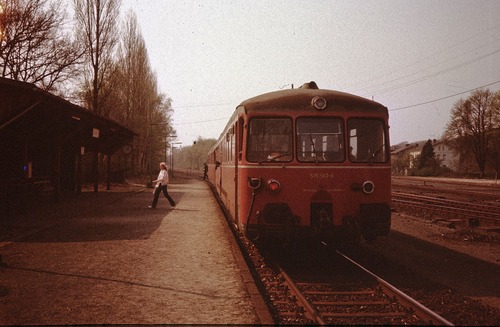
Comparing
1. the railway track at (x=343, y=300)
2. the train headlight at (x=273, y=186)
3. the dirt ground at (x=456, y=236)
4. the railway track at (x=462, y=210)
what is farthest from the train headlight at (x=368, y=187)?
the railway track at (x=462, y=210)

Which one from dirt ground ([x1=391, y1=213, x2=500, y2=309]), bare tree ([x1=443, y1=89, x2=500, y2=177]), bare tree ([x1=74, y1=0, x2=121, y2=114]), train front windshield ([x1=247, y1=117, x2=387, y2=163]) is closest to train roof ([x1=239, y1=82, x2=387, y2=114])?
train front windshield ([x1=247, y1=117, x2=387, y2=163])

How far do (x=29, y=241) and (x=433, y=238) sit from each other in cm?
883

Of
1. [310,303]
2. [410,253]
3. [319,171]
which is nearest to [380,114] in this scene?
[319,171]

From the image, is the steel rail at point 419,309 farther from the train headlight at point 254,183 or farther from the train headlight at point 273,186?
the train headlight at point 254,183

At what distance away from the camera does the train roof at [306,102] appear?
7465mm

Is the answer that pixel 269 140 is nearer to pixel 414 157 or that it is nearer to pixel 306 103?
pixel 306 103

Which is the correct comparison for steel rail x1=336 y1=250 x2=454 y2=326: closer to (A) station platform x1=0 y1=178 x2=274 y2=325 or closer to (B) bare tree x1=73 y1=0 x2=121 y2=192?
(A) station platform x1=0 y1=178 x2=274 y2=325

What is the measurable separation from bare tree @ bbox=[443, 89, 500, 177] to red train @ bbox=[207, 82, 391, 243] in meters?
56.6

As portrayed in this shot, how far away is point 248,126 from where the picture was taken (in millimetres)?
7488

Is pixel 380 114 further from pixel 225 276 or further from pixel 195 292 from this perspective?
pixel 195 292

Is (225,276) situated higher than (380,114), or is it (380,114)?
(380,114)

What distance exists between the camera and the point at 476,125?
2313 inches

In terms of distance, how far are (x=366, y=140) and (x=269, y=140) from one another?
5.31 feet

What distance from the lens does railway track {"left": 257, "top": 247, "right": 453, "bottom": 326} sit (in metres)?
4.86
